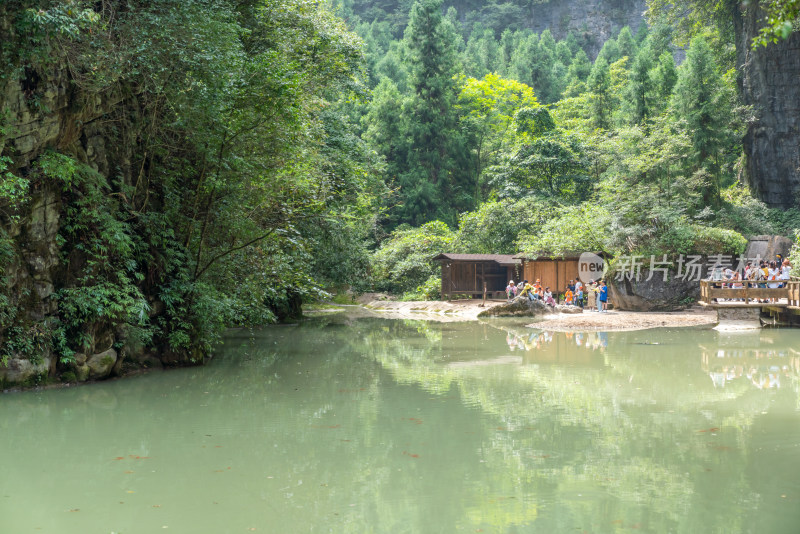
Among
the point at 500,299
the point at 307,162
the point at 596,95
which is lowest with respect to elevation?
the point at 500,299

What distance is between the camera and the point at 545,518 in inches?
181

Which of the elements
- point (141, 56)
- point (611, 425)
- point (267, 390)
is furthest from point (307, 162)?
point (611, 425)

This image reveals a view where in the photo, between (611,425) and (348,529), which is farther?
(611,425)

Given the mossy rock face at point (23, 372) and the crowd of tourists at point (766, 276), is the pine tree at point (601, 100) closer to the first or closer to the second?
the crowd of tourists at point (766, 276)

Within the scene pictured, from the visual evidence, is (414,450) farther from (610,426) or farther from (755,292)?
(755,292)

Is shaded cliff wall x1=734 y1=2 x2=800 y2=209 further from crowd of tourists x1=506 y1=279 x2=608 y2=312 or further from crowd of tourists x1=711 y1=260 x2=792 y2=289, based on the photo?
crowd of tourists x1=506 y1=279 x2=608 y2=312

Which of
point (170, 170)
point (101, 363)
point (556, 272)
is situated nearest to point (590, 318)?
point (556, 272)

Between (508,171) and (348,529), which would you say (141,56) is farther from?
(508,171)

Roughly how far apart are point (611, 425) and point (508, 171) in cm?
3032

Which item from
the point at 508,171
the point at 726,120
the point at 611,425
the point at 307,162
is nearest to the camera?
the point at 611,425

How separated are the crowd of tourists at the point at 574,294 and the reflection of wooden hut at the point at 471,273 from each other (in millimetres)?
2743

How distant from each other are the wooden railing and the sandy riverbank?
111cm

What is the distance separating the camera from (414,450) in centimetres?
636

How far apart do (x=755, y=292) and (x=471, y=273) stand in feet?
45.6
